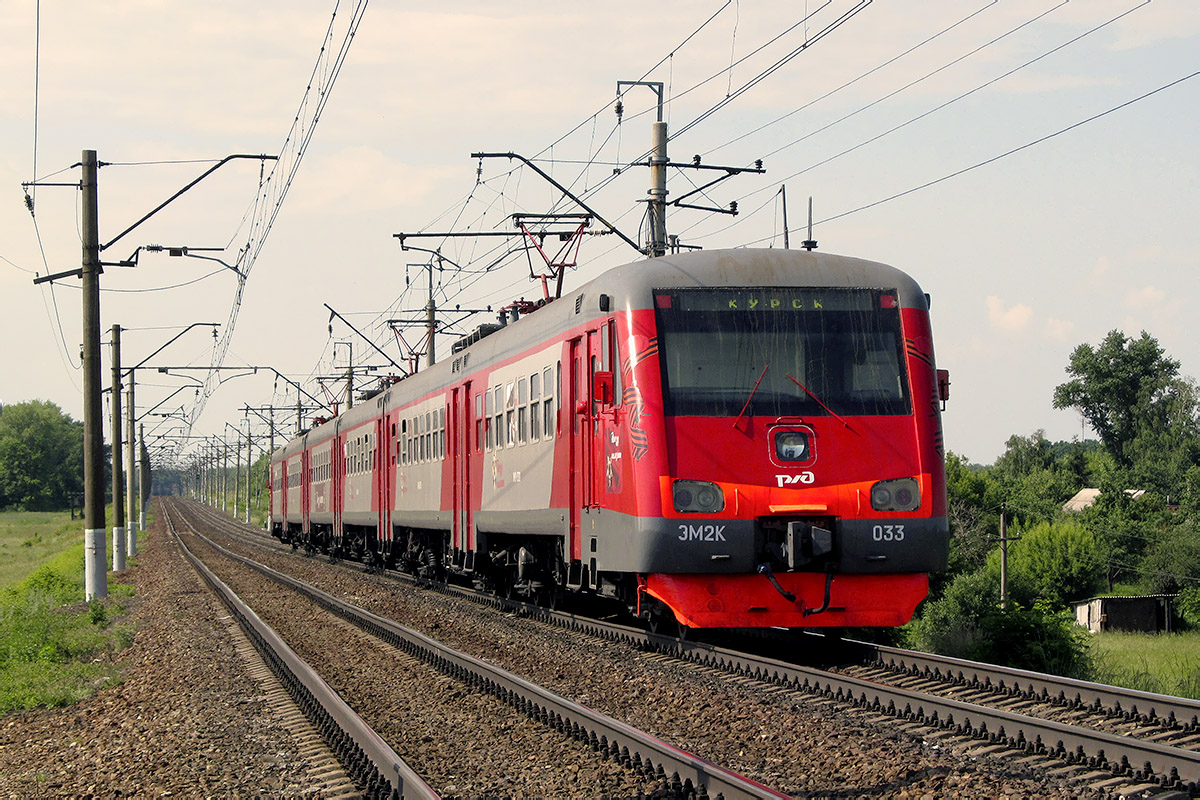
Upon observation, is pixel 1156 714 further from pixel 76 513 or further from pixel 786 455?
pixel 76 513

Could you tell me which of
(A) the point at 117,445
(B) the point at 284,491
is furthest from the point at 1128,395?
(A) the point at 117,445

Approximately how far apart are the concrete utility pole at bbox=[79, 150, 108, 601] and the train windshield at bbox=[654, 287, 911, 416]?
1282 cm

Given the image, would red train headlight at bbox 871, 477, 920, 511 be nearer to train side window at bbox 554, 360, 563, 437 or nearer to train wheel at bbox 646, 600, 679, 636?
train wheel at bbox 646, 600, 679, 636

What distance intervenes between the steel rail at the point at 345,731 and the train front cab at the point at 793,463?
282cm

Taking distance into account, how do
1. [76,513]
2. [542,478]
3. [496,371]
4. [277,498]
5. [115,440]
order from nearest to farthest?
1. [542,478]
2. [496,371]
3. [115,440]
4. [277,498]
5. [76,513]

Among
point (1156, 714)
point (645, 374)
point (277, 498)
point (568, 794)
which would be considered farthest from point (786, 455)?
point (277, 498)

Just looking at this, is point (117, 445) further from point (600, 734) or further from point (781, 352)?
point (600, 734)

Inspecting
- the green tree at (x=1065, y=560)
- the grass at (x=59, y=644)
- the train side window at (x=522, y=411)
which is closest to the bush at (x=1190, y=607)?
the green tree at (x=1065, y=560)

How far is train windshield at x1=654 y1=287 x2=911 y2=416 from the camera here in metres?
10.9

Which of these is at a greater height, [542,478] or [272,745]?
[542,478]

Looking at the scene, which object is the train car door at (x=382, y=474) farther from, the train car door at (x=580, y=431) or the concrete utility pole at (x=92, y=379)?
the train car door at (x=580, y=431)

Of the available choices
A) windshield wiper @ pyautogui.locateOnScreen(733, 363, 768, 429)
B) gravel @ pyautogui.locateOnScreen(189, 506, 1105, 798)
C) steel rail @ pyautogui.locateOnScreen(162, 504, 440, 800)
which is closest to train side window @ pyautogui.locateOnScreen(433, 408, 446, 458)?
steel rail @ pyautogui.locateOnScreen(162, 504, 440, 800)

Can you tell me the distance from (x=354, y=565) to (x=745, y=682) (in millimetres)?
24123

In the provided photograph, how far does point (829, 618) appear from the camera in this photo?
10867 millimetres
